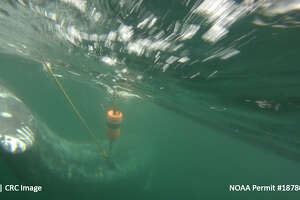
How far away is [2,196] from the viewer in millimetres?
11305

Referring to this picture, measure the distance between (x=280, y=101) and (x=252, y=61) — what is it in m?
3.56

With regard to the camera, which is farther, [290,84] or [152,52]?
[152,52]

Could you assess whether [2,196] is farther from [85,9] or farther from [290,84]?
[290,84]

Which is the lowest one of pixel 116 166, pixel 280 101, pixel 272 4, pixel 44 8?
pixel 116 166

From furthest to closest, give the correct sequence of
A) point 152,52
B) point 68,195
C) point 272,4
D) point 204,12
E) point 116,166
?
1. point 116,166
2. point 68,195
3. point 152,52
4. point 204,12
5. point 272,4

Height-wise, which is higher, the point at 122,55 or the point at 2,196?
the point at 122,55

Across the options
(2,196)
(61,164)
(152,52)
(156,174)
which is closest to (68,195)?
(61,164)

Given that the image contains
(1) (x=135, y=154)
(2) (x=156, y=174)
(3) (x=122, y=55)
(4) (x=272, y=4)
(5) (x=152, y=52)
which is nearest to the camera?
(4) (x=272, y=4)
